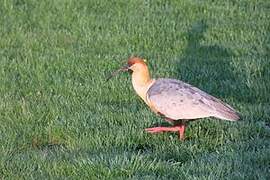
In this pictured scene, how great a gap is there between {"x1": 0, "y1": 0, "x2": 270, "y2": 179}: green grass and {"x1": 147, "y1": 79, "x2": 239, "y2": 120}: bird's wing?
307mm

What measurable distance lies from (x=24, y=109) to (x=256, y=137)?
251 cm

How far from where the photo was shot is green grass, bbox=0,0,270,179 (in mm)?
6020

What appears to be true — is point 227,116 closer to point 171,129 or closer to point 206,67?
point 171,129

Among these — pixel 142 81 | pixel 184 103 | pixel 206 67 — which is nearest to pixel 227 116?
pixel 184 103

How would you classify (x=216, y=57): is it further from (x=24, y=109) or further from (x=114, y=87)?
(x=24, y=109)

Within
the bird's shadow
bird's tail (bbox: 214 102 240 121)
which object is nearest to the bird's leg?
bird's tail (bbox: 214 102 240 121)

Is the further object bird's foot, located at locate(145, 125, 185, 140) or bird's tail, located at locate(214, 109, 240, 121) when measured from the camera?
bird's foot, located at locate(145, 125, 185, 140)

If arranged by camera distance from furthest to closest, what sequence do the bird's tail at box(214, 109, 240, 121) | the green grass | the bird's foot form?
the bird's foot
the bird's tail at box(214, 109, 240, 121)
the green grass

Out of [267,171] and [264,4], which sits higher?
[264,4]

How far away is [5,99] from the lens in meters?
7.98

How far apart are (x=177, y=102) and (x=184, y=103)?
0.22 feet

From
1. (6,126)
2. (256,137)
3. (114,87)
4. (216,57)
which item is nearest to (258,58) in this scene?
(216,57)

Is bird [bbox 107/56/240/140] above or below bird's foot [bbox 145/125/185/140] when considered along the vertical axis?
above

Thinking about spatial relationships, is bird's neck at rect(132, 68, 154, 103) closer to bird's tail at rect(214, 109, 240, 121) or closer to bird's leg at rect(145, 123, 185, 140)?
bird's leg at rect(145, 123, 185, 140)
